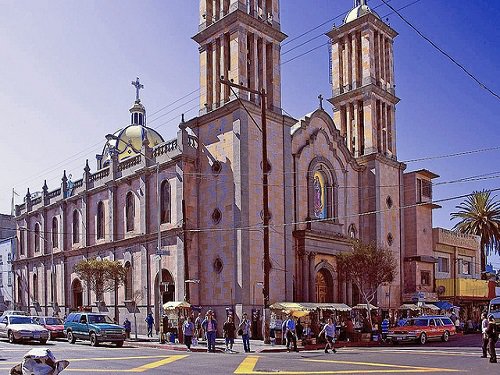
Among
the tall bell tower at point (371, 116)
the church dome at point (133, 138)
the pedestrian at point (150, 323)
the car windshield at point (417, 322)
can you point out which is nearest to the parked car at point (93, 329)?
the pedestrian at point (150, 323)

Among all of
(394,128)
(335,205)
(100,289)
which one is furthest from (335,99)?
(100,289)

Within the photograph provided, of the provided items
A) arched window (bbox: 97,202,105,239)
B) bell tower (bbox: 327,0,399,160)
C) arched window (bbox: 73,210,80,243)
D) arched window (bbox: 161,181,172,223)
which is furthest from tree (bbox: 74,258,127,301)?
bell tower (bbox: 327,0,399,160)


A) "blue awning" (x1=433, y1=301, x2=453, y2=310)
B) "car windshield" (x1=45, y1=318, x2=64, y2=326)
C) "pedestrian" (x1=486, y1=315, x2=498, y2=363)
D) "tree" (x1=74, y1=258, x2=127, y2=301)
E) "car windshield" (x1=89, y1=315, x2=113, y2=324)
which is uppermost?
"tree" (x1=74, y1=258, x2=127, y2=301)

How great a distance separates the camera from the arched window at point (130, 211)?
154 ft

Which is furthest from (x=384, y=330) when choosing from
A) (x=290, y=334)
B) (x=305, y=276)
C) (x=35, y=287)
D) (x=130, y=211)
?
(x=35, y=287)

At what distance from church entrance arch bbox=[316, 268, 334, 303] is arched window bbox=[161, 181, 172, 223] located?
1078cm

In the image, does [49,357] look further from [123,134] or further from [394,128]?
[123,134]

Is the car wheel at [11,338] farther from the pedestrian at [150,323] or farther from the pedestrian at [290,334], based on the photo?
the pedestrian at [290,334]

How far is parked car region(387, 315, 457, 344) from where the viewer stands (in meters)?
34.1

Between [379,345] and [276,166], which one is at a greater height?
[276,166]

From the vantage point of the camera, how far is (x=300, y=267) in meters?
41.9

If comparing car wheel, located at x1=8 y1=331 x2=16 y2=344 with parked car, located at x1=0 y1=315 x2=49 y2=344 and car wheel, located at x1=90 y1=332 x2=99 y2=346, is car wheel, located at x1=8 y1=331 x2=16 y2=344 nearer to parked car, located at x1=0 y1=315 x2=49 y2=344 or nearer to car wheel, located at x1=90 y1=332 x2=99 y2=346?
parked car, located at x1=0 y1=315 x2=49 y2=344

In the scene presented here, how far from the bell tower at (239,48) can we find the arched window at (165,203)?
5.44 meters

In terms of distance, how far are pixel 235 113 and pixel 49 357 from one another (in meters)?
34.6
